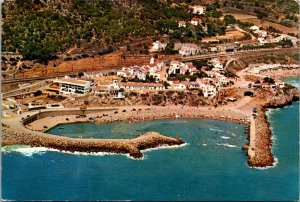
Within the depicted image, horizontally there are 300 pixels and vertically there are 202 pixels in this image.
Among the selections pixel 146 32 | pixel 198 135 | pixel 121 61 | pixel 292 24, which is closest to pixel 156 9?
pixel 146 32

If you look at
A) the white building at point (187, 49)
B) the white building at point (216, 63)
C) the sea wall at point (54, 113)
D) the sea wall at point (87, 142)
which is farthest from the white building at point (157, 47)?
the sea wall at point (87, 142)

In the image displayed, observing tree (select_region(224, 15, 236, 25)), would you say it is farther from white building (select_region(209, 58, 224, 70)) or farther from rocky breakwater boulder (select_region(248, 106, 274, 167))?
rocky breakwater boulder (select_region(248, 106, 274, 167))

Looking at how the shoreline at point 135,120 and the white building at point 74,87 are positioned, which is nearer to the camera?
the shoreline at point 135,120

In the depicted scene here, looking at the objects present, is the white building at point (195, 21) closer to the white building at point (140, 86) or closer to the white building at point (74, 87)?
the white building at point (140, 86)

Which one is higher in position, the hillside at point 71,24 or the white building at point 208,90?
the hillside at point 71,24

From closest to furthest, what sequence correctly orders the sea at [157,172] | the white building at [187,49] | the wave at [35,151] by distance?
the sea at [157,172], the wave at [35,151], the white building at [187,49]

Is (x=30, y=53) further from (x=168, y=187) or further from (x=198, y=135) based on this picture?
(x=168, y=187)
